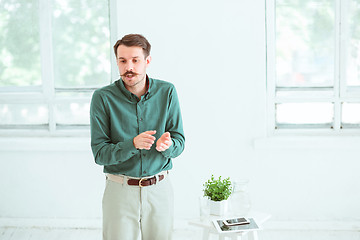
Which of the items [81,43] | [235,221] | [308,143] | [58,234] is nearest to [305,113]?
[308,143]

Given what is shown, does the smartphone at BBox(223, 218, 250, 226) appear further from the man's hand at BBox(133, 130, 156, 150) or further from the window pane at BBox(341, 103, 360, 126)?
the window pane at BBox(341, 103, 360, 126)

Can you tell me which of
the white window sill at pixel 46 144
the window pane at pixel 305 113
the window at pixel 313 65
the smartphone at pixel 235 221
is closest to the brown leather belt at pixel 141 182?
the smartphone at pixel 235 221

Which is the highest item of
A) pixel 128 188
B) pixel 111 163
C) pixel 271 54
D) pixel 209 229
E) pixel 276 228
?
pixel 271 54

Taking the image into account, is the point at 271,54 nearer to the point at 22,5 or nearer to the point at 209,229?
the point at 209,229

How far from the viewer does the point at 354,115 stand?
11.6ft

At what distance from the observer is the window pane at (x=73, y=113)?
3.70 meters

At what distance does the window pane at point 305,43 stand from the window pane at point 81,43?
1.38 metres

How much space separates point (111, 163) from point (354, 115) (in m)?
2.18

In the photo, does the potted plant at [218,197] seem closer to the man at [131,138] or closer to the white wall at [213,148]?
the man at [131,138]

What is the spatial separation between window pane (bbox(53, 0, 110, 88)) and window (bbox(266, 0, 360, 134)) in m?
1.30

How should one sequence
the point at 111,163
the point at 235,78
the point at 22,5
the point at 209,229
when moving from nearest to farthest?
the point at 111,163
the point at 209,229
the point at 235,78
the point at 22,5

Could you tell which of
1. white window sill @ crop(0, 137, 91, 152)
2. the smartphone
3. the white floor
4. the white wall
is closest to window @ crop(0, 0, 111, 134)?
white window sill @ crop(0, 137, 91, 152)

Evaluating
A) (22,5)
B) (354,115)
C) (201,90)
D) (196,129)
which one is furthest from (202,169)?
(22,5)

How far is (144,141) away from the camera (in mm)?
2072
